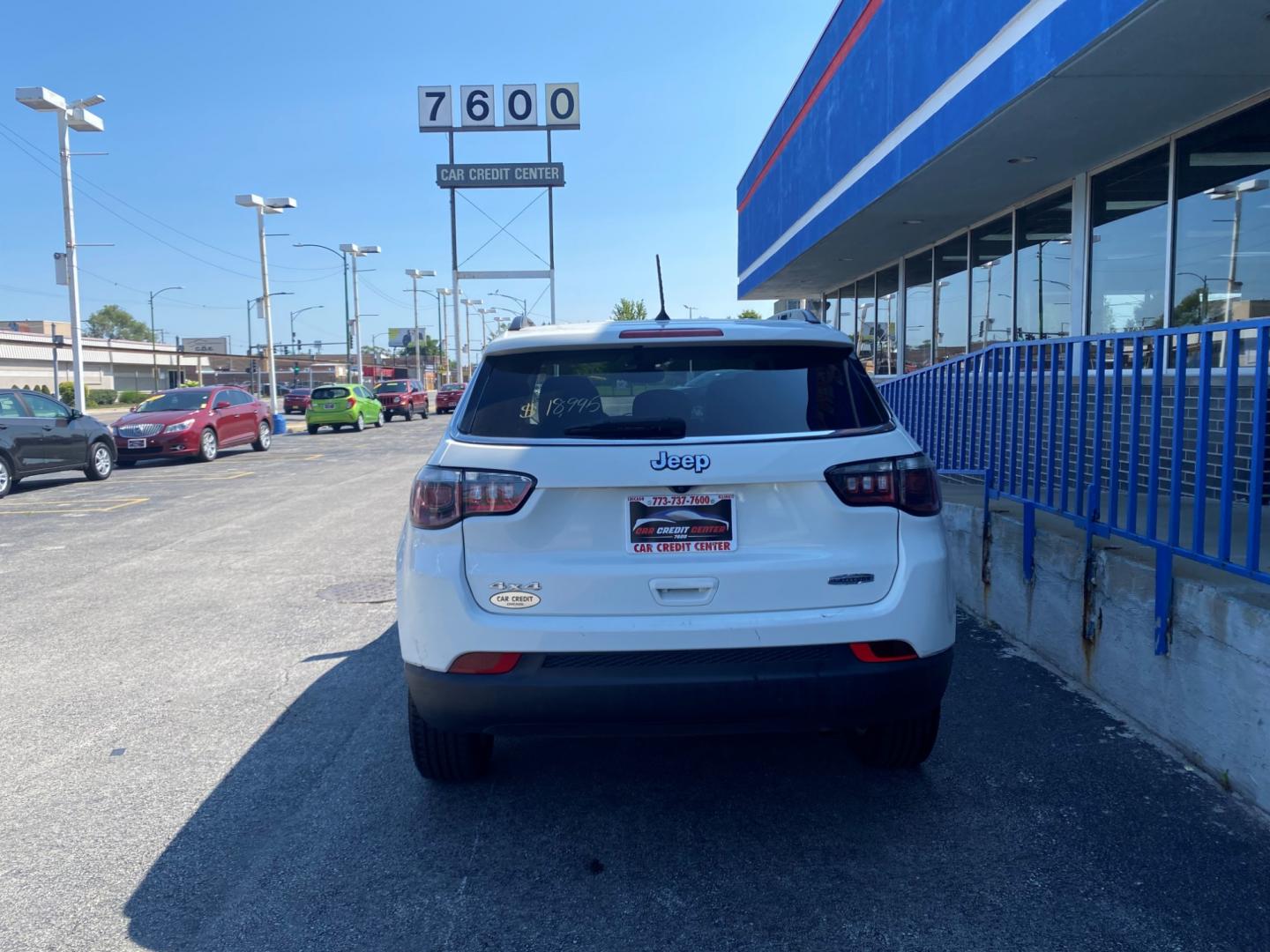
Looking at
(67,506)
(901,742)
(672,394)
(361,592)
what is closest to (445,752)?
(672,394)

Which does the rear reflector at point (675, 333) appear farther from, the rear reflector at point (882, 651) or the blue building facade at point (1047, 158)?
the blue building facade at point (1047, 158)

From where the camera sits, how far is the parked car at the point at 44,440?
15.5 m

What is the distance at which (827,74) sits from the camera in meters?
14.2

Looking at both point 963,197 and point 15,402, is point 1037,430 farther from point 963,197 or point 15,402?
point 15,402

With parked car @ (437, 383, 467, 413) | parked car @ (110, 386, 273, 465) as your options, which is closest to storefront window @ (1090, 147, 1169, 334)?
parked car @ (110, 386, 273, 465)

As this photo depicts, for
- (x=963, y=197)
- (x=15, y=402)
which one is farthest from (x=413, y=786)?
(x=15, y=402)

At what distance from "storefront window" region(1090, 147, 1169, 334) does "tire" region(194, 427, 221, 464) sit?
17825 millimetres

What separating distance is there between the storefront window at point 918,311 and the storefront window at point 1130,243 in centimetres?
563

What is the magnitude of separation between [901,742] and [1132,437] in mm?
1806

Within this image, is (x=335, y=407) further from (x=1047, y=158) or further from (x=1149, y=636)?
(x=1149, y=636)

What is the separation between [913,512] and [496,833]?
6.09 feet

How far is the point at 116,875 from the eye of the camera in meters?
3.38

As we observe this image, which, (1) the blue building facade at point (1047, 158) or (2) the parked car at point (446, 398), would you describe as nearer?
(1) the blue building facade at point (1047, 158)

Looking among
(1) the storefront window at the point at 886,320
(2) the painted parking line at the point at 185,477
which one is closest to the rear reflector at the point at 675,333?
(1) the storefront window at the point at 886,320
